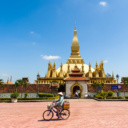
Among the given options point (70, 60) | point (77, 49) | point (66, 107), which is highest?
point (77, 49)

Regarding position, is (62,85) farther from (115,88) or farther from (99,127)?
(99,127)

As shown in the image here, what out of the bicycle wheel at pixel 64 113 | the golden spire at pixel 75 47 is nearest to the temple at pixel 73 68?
the golden spire at pixel 75 47

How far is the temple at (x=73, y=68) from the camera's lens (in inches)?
1970

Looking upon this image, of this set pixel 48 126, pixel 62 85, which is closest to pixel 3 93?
pixel 62 85

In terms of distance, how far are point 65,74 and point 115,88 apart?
17.3 metres

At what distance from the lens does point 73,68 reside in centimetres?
5500

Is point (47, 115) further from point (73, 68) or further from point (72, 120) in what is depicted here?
point (73, 68)

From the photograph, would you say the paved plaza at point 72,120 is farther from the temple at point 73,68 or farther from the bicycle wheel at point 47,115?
the temple at point 73,68

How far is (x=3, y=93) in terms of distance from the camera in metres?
40.3

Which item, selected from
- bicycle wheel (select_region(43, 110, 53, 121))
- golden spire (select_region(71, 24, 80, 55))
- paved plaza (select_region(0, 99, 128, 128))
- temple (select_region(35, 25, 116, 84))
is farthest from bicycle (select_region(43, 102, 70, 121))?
Answer: golden spire (select_region(71, 24, 80, 55))

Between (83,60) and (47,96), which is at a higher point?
(83,60)

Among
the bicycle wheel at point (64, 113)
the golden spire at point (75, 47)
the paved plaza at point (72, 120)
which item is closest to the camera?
the paved plaza at point (72, 120)

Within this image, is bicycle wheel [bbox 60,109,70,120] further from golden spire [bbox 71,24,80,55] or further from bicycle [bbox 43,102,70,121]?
golden spire [bbox 71,24,80,55]

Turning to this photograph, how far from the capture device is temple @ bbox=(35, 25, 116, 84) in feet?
164
